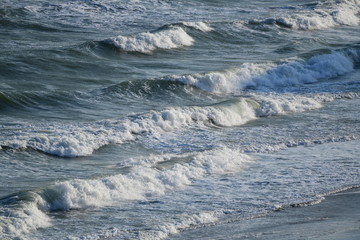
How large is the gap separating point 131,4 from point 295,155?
1773 cm

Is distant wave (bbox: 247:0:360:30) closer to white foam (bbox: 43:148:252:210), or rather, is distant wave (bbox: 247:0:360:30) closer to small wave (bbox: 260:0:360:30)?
small wave (bbox: 260:0:360:30)

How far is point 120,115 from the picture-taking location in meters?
16.0

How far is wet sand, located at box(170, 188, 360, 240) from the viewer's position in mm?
9445

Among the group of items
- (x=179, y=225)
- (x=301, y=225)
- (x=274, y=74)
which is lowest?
(x=274, y=74)

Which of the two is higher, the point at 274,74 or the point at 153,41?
the point at 153,41

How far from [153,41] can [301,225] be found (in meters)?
14.7

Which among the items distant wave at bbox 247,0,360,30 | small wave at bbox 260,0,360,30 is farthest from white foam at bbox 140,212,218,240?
small wave at bbox 260,0,360,30

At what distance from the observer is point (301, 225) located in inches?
395

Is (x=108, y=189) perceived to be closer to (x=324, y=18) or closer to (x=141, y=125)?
(x=141, y=125)

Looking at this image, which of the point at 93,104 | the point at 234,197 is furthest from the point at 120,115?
the point at 234,197

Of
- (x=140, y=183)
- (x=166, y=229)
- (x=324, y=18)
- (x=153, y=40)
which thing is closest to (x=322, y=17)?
(x=324, y=18)

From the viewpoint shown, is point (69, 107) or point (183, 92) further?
point (183, 92)

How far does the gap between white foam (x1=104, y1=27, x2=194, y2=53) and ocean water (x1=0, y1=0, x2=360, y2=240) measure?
56mm

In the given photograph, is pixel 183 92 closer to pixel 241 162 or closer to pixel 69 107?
pixel 69 107
